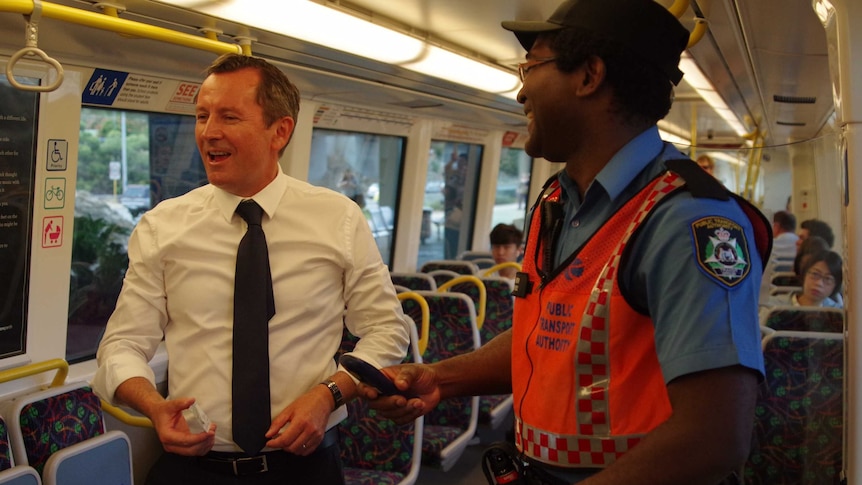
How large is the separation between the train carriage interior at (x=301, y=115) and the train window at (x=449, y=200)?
2.28m

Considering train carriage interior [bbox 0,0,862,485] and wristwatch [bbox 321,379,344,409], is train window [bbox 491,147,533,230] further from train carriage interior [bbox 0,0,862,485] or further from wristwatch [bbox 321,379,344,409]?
wristwatch [bbox 321,379,344,409]

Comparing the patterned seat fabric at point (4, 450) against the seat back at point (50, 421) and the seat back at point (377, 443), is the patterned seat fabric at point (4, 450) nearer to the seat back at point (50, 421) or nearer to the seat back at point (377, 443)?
the seat back at point (50, 421)

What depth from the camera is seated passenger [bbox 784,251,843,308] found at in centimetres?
313

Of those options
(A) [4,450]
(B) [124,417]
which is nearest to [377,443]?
(B) [124,417]

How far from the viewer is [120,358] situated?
6.63ft

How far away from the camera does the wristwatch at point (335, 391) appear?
6.64 ft

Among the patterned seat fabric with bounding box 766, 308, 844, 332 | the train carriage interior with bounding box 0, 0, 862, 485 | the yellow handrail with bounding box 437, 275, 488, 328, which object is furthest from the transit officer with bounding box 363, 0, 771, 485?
the yellow handrail with bounding box 437, 275, 488, 328

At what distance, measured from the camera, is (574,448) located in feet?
4.71

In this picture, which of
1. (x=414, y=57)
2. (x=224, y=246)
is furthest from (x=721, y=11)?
(x=224, y=246)

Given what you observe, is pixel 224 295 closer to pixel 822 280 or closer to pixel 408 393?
pixel 408 393

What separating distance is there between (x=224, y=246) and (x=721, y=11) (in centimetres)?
296

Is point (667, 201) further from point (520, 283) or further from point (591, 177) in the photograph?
point (520, 283)

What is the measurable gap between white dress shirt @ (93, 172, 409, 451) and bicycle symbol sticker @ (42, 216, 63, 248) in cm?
181

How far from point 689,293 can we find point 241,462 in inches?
48.6
